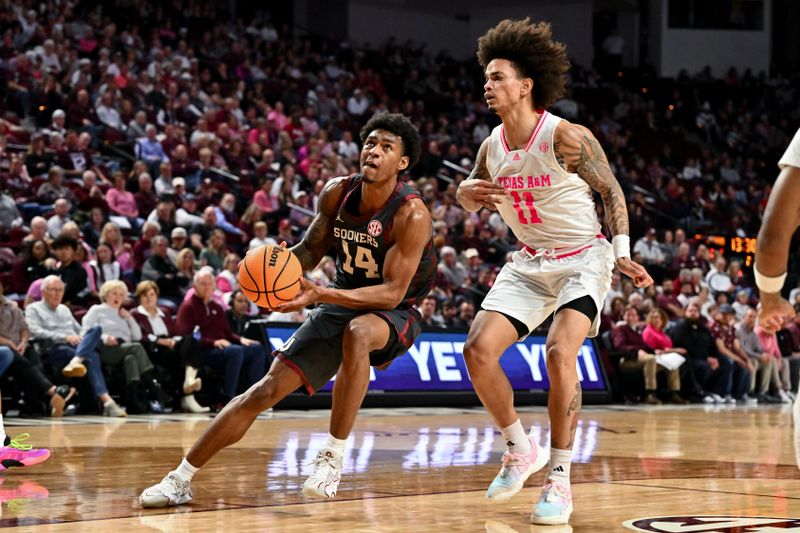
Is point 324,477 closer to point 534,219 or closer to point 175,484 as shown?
point 175,484

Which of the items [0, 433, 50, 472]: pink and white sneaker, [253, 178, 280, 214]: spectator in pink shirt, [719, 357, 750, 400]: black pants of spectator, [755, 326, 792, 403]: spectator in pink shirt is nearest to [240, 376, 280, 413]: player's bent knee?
[0, 433, 50, 472]: pink and white sneaker

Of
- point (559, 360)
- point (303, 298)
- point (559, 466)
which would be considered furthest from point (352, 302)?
point (559, 466)

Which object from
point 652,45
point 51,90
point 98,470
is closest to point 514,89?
point 98,470

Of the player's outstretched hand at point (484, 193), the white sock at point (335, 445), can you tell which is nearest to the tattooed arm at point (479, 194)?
the player's outstretched hand at point (484, 193)

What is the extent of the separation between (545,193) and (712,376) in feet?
38.9

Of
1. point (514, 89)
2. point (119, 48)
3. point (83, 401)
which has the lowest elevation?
point (83, 401)

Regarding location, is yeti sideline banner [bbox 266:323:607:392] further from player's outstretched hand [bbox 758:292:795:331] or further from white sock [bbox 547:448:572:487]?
player's outstretched hand [bbox 758:292:795:331]

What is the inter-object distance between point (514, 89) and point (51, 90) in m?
12.1

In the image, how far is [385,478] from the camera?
20.7 feet

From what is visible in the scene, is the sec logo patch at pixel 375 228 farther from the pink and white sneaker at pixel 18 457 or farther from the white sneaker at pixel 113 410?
the white sneaker at pixel 113 410

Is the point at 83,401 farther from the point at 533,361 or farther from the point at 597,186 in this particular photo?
the point at 597,186

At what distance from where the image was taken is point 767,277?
3.16 m

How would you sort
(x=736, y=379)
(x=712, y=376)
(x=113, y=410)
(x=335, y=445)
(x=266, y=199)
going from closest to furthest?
(x=335, y=445) < (x=113, y=410) < (x=266, y=199) < (x=712, y=376) < (x=736, y=379)

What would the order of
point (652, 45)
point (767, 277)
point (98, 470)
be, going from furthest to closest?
point (652, 45), point (98, 470), point (767, 277)
